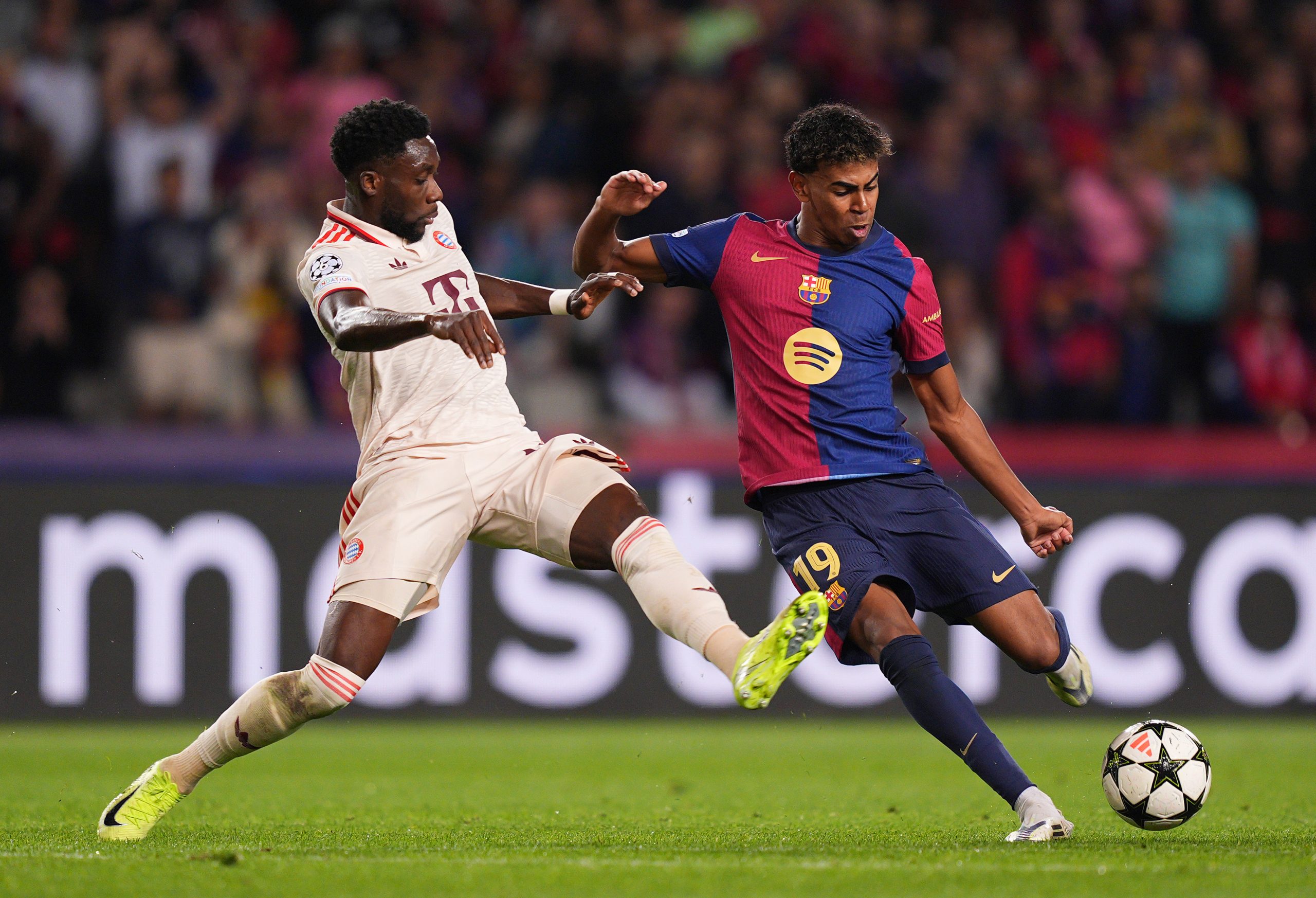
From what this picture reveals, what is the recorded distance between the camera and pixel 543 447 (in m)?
5.56

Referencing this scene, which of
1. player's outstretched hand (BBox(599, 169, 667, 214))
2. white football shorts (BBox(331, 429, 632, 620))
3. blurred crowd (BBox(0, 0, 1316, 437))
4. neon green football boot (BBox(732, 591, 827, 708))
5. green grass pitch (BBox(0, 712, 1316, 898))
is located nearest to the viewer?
green grass pitch (BBox(0, 712, 1316, 898))

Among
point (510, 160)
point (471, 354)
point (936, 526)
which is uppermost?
point (510, 160)

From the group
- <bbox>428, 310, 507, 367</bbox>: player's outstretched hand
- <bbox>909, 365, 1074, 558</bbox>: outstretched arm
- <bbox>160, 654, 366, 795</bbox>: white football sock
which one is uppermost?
<bbox>428, 310, 507, 367</bbox>: player's outstretched hand

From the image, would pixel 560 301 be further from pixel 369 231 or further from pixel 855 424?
pixel 855 424

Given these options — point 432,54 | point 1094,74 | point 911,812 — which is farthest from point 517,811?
point 1094,74

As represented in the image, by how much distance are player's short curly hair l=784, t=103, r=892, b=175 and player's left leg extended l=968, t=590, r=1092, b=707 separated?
150cm

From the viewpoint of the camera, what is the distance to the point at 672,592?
5168 mm

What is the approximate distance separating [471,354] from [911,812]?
8.94 feet

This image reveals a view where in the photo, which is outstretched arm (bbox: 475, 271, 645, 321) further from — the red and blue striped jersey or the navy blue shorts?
the navy blue shorts

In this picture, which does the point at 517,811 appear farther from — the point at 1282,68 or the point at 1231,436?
the point at 1282,68

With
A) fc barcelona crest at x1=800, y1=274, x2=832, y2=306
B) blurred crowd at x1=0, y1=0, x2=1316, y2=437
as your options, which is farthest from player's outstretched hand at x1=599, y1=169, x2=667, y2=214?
blurred crowd at x1=0, y1=0, x2=1316, y2=437

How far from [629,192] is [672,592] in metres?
1.36

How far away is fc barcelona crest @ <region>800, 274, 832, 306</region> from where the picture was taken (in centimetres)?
571

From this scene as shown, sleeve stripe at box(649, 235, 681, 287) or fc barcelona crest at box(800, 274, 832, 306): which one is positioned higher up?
sleeve stripe at box(649, 235, 681, 287)
